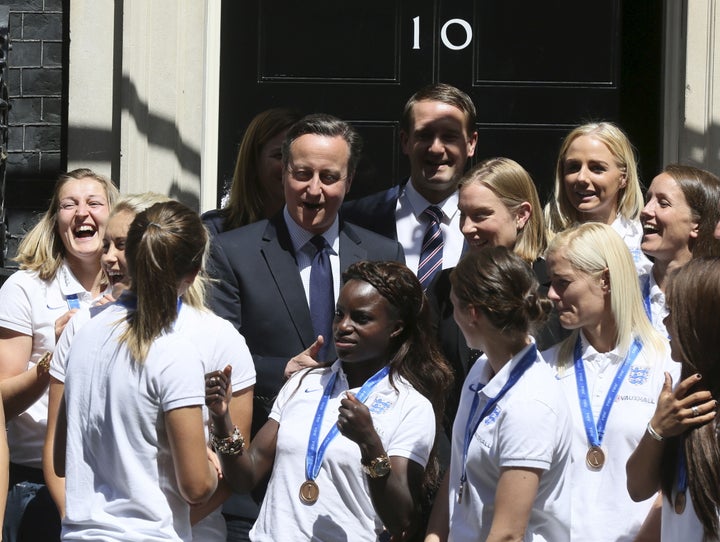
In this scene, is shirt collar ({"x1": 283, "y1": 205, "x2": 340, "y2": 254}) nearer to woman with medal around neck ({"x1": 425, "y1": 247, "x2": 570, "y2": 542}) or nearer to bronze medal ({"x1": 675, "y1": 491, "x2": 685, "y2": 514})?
woman with medal around neck ({"x1": 425, "y1": 247, "x2": 570, "y2": 542})

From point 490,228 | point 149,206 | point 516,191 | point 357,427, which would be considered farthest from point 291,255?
point 357,427

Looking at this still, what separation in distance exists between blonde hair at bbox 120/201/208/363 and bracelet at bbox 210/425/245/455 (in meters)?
0.42

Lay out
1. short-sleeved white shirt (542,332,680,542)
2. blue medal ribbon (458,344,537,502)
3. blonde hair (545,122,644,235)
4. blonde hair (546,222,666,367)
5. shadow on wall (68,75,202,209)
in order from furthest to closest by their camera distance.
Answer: shadow on wall (68,75,202,209) < blonde hair (545,122,644,235) < blonde hair (546,222,666,367) < short-sleeved white shirt (542,332,680,542) < blue medal ribbon (458,344,537,502)

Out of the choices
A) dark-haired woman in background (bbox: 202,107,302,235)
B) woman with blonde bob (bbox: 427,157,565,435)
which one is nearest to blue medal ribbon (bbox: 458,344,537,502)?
woman with blonde bob (bbox: 427,157,565,435)

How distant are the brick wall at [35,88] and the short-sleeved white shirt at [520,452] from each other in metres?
3.43

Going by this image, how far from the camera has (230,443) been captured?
4.04m

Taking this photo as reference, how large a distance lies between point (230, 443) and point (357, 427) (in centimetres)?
46

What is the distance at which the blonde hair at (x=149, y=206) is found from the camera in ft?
14.0

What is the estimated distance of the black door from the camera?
23.5ft

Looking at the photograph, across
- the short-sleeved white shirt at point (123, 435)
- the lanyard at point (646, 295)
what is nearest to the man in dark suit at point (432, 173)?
the lanyard at point (646, 295)

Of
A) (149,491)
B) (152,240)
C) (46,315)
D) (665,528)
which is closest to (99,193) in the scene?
(46,315)

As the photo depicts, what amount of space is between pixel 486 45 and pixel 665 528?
4.01m

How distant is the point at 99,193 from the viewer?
5.11 m

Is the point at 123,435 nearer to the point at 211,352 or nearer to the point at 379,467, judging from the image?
the point at 211,352
